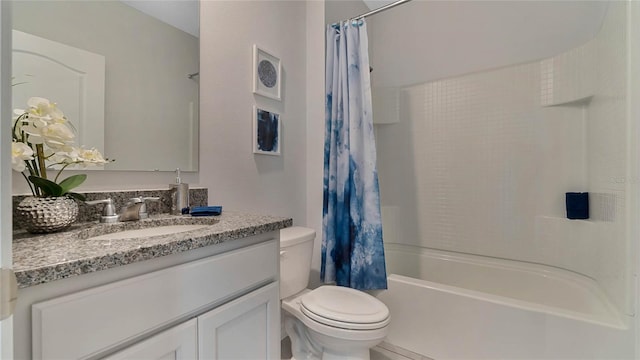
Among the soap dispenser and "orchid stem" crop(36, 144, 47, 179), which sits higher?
"orchid stem" crop(36, 144, 47, 179)

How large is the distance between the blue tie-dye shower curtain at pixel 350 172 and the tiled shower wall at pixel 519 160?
76 cm

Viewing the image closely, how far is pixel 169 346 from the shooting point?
0.68 metres

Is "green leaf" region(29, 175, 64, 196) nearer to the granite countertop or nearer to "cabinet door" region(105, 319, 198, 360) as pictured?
the granite countertop

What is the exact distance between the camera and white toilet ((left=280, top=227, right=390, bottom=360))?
1.25 m

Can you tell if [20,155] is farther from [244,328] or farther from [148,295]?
[244,328]

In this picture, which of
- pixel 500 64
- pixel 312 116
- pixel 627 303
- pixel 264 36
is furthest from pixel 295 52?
pixel 627 303

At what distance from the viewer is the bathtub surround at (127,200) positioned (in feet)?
3.14

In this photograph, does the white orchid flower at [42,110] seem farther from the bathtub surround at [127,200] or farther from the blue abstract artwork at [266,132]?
the blue abstract artwork at [266,132]

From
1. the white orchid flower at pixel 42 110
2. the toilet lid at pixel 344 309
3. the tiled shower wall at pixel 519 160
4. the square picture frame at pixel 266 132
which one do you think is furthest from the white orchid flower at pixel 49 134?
the tiled shower wall at pixel 519 160

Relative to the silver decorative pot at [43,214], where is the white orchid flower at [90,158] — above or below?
above

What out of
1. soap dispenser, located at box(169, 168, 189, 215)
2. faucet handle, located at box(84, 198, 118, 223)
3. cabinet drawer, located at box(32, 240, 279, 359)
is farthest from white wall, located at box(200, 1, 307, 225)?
cabinet drawer, located at box(32, 240, 279, 359)

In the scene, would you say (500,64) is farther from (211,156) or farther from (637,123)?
(211,156)

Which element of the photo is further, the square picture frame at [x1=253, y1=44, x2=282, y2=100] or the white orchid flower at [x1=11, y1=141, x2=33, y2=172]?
the square picture frame at [x1=253, y1=44, x2=282, y2=100]

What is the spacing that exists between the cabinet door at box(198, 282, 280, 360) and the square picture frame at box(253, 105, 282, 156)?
843mm
